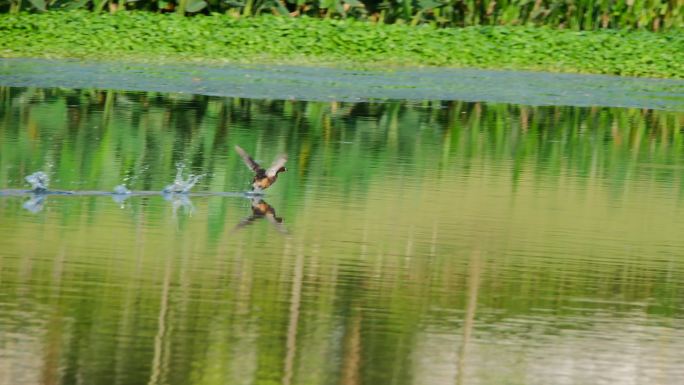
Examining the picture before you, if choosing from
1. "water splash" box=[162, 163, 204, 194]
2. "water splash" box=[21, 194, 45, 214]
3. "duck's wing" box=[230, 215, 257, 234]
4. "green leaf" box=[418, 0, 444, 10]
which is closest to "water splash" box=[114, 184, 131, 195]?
"water splash" box=[162, 163, 204, 194]

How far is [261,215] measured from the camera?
11.5 metres

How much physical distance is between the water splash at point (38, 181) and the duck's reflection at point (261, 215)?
49.8 inches

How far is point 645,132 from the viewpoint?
60.6 ft

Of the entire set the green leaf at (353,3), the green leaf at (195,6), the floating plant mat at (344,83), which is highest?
the green leaf at (353,3)

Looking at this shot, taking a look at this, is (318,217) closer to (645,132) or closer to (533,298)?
(533,298)

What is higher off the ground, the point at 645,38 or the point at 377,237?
the point at 645,38

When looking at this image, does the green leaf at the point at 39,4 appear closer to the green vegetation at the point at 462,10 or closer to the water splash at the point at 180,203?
the green vegetation at the point at 462,10

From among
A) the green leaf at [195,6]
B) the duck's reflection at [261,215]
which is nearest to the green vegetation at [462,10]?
the green leaf at [195,6]

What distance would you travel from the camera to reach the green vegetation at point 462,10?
25.7 meters

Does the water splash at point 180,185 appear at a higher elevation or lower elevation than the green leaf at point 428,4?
lower

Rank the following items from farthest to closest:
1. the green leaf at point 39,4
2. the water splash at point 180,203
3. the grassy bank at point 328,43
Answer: the green leaf at point 39,4 → the grassy bank at point 328,43 → the water splash at point 180,203

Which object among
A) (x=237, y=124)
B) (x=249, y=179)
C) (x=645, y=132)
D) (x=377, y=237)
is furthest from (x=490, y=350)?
(x=645, y=132)

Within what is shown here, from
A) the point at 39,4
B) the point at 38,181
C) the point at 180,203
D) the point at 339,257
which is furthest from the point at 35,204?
the point at 39,4

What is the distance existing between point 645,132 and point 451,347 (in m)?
10.9
